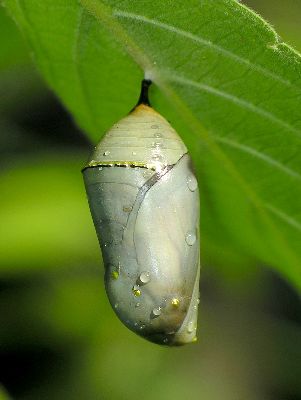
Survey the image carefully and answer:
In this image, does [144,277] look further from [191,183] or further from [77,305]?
[77,305]

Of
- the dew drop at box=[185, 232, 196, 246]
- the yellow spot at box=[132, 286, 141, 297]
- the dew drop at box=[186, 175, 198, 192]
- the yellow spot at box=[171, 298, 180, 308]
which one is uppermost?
the dew drop at box=[186, 175, 198, 192]

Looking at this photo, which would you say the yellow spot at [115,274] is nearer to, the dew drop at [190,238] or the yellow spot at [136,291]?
the yellow spot at [136,291]

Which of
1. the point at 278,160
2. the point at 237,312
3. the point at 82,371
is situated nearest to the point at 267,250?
the point at 278,160

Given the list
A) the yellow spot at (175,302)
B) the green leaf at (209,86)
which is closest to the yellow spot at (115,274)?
the yellow spot at (175,302)

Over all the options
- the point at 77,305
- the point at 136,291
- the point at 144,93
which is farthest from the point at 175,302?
the point at 77,305

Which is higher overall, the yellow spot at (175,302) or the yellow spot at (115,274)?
the yellow spot at (115,274)

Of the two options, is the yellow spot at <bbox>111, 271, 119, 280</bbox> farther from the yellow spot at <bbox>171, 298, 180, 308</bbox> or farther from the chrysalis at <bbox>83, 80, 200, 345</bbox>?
the yellow spot at <bbox>171, 298, 180, 308</bbox>

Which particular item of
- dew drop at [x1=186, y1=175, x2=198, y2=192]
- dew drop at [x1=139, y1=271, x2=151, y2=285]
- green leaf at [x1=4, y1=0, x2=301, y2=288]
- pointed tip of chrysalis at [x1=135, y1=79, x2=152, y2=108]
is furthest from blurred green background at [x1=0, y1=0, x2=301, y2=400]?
dew drop at [x1=139, y1=271, x2=151, y2=285]
